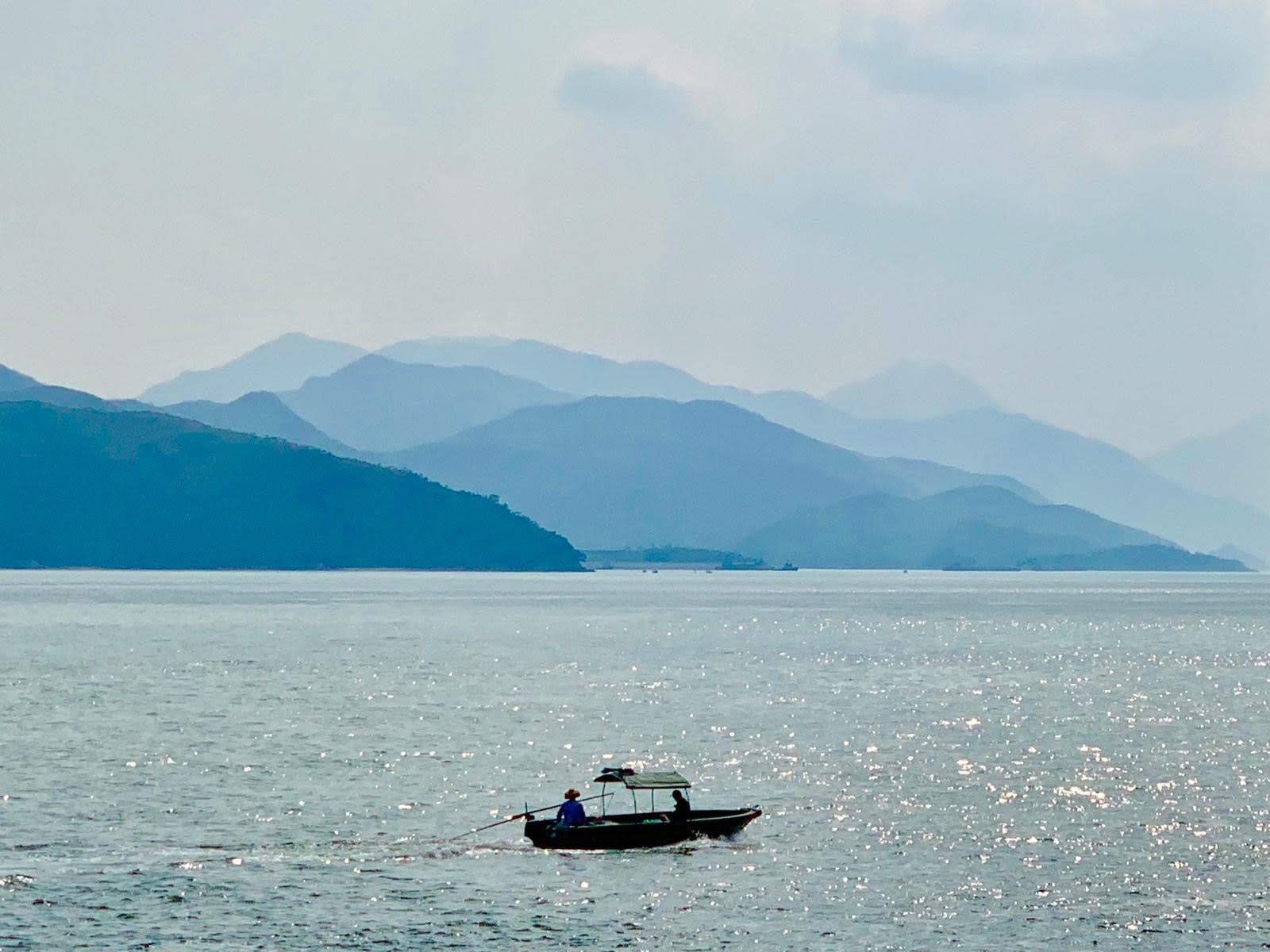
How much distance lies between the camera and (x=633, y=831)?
7188 centimetres

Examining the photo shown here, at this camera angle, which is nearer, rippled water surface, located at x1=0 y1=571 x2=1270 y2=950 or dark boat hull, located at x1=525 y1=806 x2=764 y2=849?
rippled water surface, located at x1=0 y1=571 x2=1270 y2=950

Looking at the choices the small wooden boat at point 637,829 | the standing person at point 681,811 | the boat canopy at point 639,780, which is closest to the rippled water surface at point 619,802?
the small wooden boat at point 637,829

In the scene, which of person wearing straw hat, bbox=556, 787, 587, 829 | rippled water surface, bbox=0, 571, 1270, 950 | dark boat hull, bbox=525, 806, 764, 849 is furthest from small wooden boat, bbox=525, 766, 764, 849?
rippled water surface, bbox=0, 571, 1270, 950

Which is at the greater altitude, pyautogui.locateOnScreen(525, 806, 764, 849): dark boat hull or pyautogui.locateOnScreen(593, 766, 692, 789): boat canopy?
pyautogui.locateOnScreen(593, 766, 692, 789): boat canopy

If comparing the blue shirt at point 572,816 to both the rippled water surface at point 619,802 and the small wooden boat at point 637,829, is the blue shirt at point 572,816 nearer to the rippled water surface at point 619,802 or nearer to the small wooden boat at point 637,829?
the small wooden boat at point 637,829

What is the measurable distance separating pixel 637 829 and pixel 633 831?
178 millimetres

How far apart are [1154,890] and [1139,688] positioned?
3799 inches

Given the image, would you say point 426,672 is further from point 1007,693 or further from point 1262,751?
point 1262,751

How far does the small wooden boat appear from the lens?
234 ft

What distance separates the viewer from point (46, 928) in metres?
55.8

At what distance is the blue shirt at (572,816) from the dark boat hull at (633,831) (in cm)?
29

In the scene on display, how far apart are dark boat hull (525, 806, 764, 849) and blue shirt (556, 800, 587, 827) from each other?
0.95 feet

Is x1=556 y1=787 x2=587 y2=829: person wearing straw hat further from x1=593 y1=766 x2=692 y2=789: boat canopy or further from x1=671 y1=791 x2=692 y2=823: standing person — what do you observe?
x1=671 y1=791 x2=692 y2=823: standing person

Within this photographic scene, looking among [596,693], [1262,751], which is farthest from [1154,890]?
[596,693]
